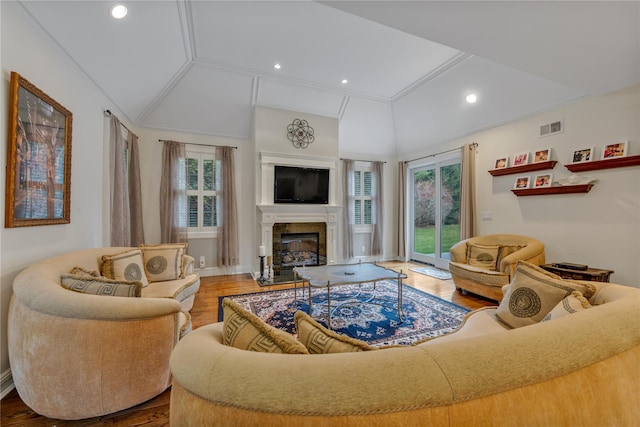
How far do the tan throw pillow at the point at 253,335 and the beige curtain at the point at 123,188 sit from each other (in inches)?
128

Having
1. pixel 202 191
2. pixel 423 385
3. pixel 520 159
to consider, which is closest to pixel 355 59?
pixel 520 159

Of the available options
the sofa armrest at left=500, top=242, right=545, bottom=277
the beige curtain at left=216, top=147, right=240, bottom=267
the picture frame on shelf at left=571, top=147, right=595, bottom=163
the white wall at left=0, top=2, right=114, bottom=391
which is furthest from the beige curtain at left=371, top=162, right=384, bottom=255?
the white wall at left=0, top=2, right=114, bottom=391

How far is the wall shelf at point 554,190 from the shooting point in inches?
124

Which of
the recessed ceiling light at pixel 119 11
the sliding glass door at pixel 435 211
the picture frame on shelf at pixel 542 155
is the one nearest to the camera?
the recessed ceiling light at pixel 119 11

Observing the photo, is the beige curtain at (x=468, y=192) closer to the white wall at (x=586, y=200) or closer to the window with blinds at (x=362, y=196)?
the white wall at (x=586, y=200)

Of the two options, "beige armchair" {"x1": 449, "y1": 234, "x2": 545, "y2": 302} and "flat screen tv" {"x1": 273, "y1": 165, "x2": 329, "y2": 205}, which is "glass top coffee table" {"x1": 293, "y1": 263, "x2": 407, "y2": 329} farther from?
"flat screen tv" {"x1": 273, "y1": 165, "x2": 329, "y2": 205}

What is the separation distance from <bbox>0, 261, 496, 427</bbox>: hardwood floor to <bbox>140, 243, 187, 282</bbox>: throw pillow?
57 centimetres

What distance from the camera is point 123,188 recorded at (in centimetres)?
343

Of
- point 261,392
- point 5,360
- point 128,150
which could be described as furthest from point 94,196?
point 261,392

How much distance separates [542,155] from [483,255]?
162cm

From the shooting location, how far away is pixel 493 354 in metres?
0.72

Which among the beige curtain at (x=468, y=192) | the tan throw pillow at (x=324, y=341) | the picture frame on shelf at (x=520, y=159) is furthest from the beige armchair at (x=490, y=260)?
the tan throw pillow at (x=324, y=341)

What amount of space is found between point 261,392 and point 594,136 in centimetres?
450

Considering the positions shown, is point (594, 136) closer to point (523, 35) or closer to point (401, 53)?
point (523, 35)
